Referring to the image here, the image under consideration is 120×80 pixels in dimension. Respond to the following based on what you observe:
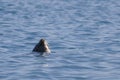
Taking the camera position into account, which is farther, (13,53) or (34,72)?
(13,53)

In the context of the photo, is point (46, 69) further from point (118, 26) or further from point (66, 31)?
point (118, 26)

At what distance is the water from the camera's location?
64.0 feet

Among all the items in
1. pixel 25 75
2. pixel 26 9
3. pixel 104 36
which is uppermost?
pixel 26 9

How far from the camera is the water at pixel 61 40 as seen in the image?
19516 millimetres

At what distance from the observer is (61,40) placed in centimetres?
2647

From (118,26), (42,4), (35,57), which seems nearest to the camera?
(35,57)

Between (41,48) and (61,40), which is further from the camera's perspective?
(61,40)

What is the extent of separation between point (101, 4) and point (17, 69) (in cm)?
2538

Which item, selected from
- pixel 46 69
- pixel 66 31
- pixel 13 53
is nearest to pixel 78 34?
pixel 66 31

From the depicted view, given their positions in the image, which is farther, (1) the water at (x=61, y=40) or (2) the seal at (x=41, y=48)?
(2) the seal at (x=41, y=48)

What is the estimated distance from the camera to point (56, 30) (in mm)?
29609

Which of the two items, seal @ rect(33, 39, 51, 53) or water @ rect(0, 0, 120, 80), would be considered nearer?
water @ rect(0, 0, 120, 80)

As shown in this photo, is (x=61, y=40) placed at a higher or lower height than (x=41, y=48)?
higher

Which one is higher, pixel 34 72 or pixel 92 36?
pixel 92 36
